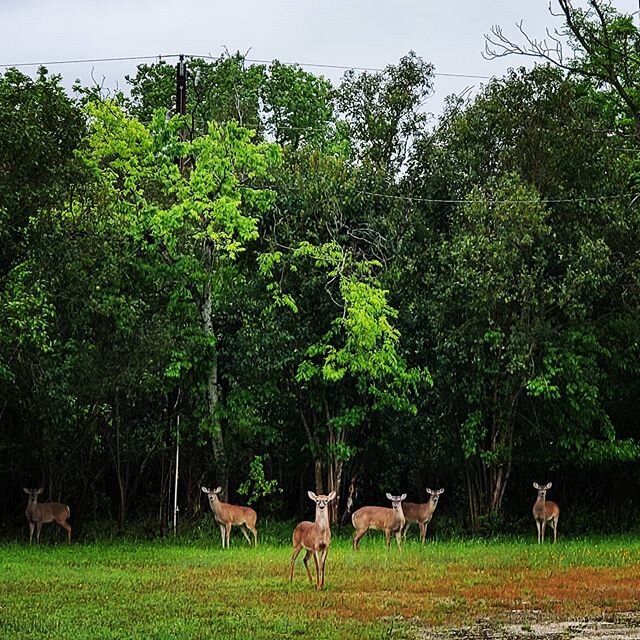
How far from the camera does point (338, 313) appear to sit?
26.3m

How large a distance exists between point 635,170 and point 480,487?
25.5 feet

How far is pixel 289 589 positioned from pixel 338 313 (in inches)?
443

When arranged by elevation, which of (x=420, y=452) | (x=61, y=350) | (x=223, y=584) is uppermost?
(x=61, y=350)

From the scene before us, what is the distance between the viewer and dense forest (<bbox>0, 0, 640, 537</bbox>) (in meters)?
24.7

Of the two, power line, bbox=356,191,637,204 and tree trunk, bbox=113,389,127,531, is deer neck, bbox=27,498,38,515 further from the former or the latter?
power line, bbox=356,191,637,204

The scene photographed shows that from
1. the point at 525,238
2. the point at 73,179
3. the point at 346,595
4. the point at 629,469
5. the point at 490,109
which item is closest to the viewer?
the point at 346,595

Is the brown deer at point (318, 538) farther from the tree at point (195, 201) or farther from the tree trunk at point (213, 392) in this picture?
the tree trunk at point (213, 392)

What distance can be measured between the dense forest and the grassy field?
3558 mm

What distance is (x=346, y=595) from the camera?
49.4ft

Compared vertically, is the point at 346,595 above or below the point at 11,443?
below

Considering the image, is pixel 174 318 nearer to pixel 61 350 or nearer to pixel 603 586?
pixel 61 350

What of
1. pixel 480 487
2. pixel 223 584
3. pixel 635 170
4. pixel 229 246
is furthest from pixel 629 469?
pixel 223 584

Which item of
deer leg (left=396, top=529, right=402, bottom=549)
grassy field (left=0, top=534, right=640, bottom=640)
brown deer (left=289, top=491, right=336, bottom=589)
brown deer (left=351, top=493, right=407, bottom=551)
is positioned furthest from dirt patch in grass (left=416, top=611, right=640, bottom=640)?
brown deer (left=351, top=493, right=407, bottom=551)

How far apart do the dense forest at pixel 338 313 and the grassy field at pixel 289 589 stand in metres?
3.56
